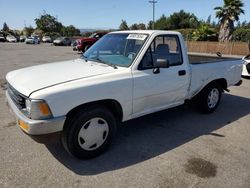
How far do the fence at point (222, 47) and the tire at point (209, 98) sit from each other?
22119mm

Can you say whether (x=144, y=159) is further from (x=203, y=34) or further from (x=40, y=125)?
(x=203, y=34)

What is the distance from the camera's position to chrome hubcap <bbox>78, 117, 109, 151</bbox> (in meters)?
3.64

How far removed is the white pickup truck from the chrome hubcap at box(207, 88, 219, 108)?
659 mm

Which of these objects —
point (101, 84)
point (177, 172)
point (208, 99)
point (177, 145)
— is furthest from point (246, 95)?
point (101, 84)

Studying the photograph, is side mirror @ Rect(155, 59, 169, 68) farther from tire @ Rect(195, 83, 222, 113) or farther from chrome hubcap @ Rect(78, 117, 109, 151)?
tire @ Rect(195, 83, 222, 113)

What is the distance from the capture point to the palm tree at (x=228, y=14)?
32.0m

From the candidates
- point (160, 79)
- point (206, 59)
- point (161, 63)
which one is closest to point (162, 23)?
point (206, 59)

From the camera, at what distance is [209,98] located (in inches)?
231

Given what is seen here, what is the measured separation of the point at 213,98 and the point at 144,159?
289 cm

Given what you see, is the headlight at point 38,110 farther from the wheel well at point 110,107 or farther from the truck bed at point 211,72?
the truck bed at point 211,72

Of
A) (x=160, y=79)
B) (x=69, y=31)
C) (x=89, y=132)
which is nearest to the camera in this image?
(x=89, y=132)

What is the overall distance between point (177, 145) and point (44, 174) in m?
2.13

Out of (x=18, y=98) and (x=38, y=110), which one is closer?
(x=38, y=110)

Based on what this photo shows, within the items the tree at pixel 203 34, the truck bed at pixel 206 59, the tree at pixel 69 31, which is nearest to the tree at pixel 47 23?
the tree at pixel 69 31
